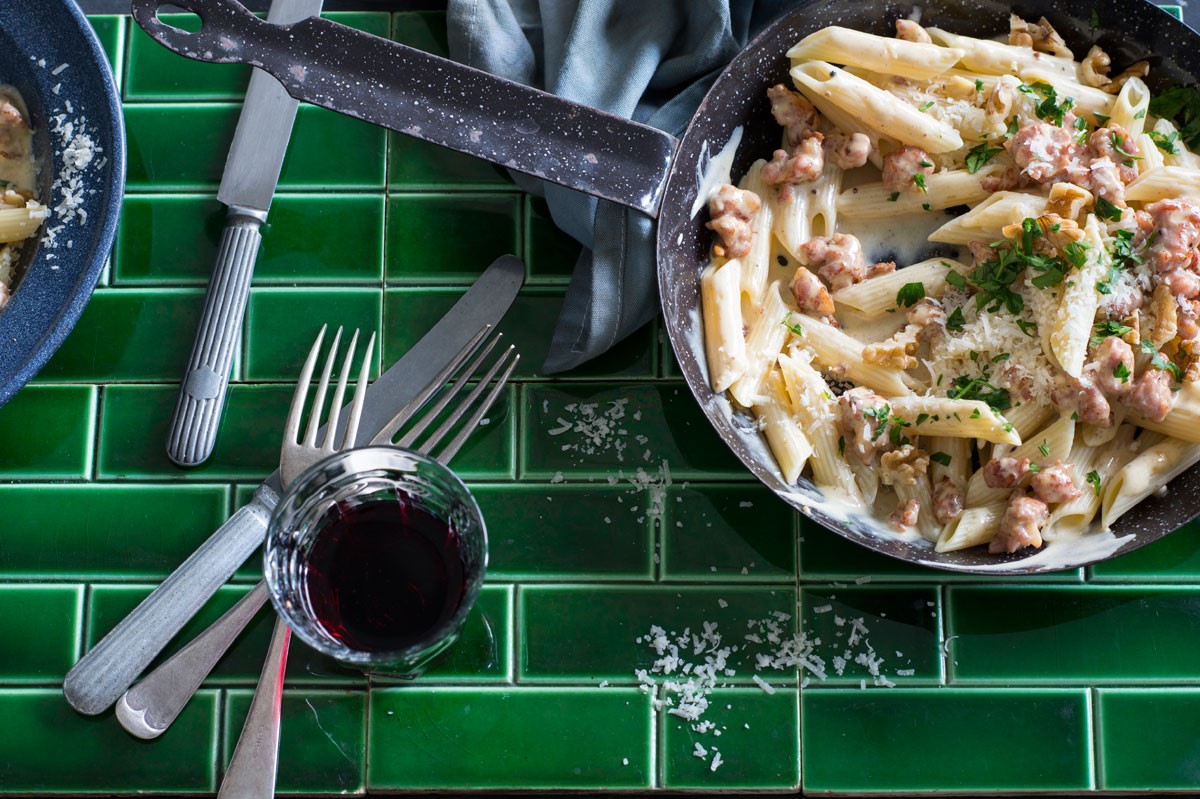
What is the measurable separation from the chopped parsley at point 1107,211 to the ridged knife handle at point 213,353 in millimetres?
1115

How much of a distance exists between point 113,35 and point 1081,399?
4.75ft

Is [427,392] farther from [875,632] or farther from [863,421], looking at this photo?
[875,632]

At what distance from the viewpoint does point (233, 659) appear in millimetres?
1406

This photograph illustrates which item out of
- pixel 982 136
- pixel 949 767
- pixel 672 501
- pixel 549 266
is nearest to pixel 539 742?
pixel 672 501

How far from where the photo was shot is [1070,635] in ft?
4.67

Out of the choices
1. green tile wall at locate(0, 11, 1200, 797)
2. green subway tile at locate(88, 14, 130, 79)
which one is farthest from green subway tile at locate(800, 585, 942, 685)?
green subway tile at locate(88, 14, 130, 79)

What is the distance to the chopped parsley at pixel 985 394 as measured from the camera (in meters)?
1.32

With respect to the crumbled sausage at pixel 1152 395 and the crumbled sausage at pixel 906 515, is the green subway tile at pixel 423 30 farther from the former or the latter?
the crumbled sausage at pixel 1152 395

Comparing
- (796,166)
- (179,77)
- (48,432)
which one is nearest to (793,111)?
(796,166)

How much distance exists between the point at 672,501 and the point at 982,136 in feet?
2.07

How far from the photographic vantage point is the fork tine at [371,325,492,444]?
1380 mm

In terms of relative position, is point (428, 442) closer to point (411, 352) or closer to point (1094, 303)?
point (411, 352)

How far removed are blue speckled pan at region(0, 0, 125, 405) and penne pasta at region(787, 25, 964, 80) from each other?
3.00ft

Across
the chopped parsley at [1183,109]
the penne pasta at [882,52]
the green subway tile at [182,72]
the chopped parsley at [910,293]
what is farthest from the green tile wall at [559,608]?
the chopped parsley at [1183,109]
